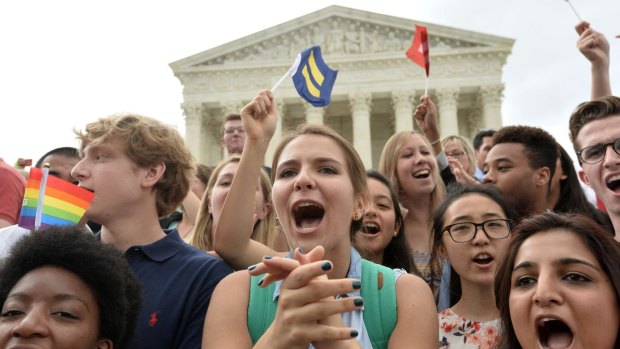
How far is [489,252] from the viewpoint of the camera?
4.02m

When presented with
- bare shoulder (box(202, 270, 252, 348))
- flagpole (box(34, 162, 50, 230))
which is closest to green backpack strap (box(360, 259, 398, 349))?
bare shoulder (box(202, 270, 252, 348))

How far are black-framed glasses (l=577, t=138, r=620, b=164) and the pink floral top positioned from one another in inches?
52.2

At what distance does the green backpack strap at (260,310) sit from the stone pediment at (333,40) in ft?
119

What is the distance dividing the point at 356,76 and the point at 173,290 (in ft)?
117

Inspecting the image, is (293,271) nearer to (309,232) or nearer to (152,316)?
(309,232)

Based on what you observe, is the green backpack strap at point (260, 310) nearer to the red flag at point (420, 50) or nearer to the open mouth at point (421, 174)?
the open mouth at point (421, 174)

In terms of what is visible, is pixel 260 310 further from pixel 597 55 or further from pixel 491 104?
pixel 491 104

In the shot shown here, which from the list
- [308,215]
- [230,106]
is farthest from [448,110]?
[308,215]

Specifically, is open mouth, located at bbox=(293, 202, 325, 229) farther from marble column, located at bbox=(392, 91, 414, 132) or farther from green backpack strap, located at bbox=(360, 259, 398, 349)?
marble column, located at bbox=(392, 91, 414, 132)

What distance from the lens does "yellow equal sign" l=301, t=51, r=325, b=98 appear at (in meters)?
5.54

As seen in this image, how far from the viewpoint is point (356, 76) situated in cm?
3788

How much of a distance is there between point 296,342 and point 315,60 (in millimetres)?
3846

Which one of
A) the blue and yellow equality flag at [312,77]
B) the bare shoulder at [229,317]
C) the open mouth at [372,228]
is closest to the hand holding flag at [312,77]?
the blue and yellow equality flag at [312,77]

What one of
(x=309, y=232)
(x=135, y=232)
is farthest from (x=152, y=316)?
(x=309, y=232)
